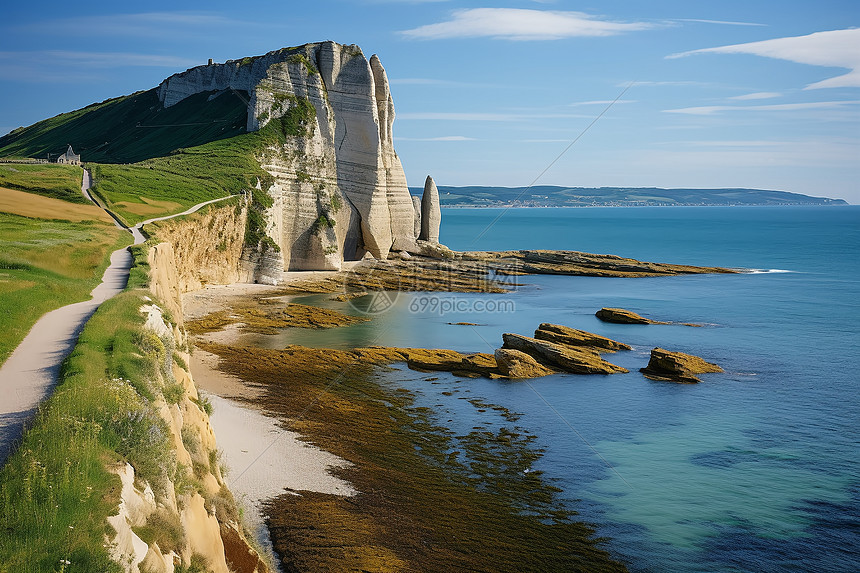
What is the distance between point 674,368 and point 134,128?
254 ft

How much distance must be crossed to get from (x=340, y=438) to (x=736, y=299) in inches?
1833

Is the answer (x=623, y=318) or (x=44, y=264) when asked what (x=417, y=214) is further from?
(x=44, y=264)

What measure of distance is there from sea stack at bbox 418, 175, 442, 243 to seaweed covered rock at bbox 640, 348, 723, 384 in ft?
144

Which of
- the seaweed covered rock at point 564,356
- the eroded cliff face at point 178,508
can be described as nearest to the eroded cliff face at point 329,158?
the seaweed covered rock at point 564,356

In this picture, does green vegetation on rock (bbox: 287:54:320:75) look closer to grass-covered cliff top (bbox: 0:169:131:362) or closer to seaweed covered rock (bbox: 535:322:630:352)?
grass-covered cliff top (bbox: 0:169:131:362)

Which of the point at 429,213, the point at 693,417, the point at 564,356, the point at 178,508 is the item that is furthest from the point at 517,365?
the point at 429,213

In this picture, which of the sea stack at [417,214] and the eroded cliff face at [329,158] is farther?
the sea stack at [417,214]

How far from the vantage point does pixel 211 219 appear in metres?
46.5

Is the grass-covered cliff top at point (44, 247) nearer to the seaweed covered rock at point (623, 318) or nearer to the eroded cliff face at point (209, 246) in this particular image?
the eroded cliff face at point (209, 246)

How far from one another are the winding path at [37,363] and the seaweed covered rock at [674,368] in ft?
79.6

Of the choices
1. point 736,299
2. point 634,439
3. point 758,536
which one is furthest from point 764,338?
point 758,536

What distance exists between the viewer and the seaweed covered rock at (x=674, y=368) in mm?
32438

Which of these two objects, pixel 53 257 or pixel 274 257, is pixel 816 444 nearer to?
pixel 53 257

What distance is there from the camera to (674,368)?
3266 centimetres
